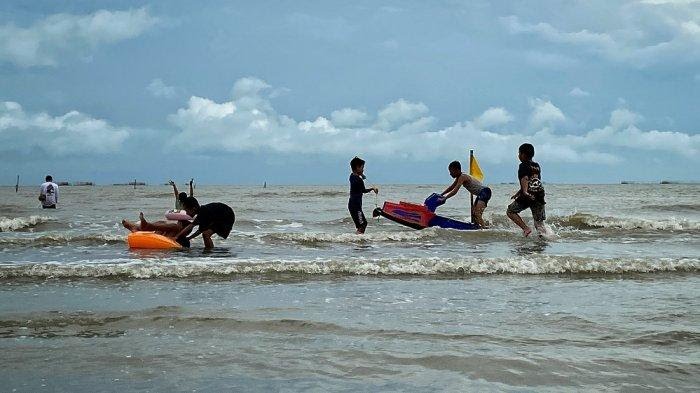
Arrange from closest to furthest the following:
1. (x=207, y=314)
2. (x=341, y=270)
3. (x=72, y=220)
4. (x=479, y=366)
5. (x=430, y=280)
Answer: (x=479, y=366), (x=207, y=314), (x=430, y=280), (x=341, y=270), (x=72, y=220)

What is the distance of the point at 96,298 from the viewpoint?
23.5 ft

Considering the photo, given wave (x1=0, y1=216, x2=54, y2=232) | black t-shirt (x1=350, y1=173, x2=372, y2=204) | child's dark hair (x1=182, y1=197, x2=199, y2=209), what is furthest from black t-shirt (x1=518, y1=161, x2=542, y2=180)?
wave (x1=0, y1=216, x2=54, y2=232)

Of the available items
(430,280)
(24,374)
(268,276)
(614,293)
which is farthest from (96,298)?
(614,293)

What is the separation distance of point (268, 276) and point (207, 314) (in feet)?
9.31

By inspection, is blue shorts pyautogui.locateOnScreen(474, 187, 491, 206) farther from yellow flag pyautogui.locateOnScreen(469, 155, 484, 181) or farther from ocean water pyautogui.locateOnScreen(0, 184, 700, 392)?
ocean water pyautogui.locateOnScreen(0, 184, 700, 392)

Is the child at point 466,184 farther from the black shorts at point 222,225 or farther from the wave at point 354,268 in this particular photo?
the black shorts at point 222,225

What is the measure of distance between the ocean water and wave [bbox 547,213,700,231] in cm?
738

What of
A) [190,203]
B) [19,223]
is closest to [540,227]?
[190,203]

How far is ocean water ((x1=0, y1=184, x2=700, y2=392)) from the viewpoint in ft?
13.4

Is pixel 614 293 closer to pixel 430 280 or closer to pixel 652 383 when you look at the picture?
pixel 430 280

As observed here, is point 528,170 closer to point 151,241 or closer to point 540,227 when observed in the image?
point 540,227

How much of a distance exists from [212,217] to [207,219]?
12 centimetres

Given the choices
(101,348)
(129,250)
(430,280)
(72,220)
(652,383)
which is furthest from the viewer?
(72,220)

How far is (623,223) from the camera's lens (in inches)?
754
